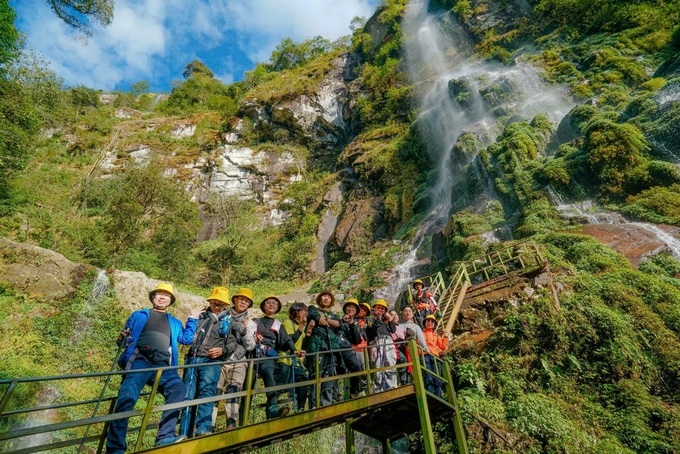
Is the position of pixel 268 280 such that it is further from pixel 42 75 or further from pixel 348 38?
pixel 348 38

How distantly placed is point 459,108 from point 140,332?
2934 centimetres

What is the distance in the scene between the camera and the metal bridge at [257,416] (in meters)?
2.87

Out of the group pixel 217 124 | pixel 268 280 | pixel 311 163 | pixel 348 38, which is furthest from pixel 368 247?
pixel 348 38

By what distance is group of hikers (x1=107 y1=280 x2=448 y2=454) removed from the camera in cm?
386

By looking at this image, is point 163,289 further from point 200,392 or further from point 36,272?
point 36,272

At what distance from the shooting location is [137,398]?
3.62 m

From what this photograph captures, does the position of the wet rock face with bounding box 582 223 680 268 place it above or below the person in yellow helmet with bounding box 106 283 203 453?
above

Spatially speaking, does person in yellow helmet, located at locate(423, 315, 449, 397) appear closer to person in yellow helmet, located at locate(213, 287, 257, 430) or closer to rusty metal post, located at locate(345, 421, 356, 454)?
rusty metal post, located at locate(345, 421, 356, 454)

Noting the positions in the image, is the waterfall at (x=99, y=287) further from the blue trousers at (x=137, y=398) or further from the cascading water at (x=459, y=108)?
the cascading water at (x=459, y=108)

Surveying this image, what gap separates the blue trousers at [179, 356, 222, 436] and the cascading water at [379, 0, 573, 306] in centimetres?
1511

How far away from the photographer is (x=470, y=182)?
21.0 meters

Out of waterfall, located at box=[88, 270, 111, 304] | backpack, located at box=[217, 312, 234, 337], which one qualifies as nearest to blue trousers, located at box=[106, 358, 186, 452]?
backpack, located at box=[217, 312, 234, 337]

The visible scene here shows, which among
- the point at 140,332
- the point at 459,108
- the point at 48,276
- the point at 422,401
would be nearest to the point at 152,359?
the point at 140,332

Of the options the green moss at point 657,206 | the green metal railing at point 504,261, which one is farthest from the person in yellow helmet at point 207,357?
the green moss at point 657,206
